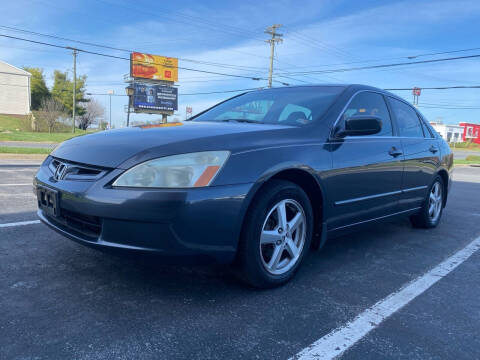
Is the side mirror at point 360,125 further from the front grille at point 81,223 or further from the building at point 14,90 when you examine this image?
the building at point 14,90

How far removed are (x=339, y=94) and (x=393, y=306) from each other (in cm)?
178

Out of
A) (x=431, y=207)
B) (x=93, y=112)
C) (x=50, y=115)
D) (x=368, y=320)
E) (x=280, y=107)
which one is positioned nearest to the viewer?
(x=368, y=320)

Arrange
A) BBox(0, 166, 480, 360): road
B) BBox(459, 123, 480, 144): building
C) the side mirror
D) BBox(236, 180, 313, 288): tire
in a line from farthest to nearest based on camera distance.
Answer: BBox(459, 123, 480, 144): building, the side mirror, BBox(236, 180, 313, 288): tire, BBox(0, 166, 480, 360): road

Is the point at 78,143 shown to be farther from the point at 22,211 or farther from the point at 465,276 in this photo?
the point at 465,276

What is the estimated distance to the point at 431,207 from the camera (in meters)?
4.63

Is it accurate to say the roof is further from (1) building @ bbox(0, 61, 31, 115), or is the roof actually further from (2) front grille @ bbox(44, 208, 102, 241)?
(2) front grille @ bbox(44, 208, 102, 241)

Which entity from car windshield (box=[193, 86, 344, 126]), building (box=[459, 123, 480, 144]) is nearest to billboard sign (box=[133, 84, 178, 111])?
car windshield (box=[193, 86, 344, 126])

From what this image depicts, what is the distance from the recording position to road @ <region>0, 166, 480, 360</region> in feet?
6.18

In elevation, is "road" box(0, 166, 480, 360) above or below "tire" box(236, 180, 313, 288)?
below

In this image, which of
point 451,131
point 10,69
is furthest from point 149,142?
point 451,131

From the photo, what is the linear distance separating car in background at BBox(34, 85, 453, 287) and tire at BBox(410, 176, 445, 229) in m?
1.01

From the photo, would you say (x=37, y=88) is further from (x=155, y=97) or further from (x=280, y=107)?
(x=280, y=107)

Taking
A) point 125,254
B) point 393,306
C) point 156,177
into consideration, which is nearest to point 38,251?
point 125,254

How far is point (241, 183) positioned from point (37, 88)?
59.9 metres
